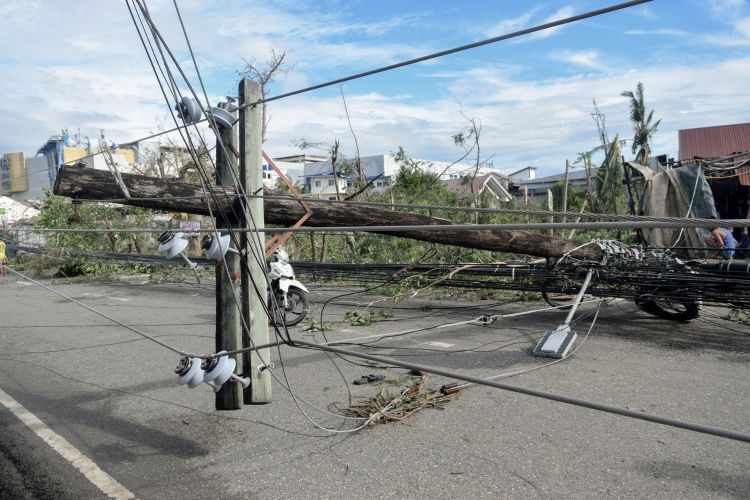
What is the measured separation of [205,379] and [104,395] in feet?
8.04

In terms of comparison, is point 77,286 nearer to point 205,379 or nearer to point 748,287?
point 205,379

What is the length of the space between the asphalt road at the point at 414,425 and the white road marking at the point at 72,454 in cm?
5

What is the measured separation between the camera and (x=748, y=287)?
6.79 meters

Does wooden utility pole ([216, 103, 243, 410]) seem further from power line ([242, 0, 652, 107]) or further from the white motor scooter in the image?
the white motor scooter

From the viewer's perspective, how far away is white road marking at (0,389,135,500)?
3.84 m

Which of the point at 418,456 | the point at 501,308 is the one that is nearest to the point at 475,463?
A: the point at 418,456

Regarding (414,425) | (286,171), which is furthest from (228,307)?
(286,171)

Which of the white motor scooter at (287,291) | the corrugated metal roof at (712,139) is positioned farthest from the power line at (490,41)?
the corrugated metal roof at (712,139)

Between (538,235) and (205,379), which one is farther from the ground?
(538,235)

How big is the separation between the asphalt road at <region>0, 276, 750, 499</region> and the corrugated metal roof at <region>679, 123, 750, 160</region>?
22.3 m

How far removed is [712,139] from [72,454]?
30538mm

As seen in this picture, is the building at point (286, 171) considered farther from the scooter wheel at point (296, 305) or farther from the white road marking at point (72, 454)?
the white road marking at point (72, 454)

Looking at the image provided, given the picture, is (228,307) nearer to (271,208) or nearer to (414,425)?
(271,208)

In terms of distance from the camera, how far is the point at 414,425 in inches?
187
